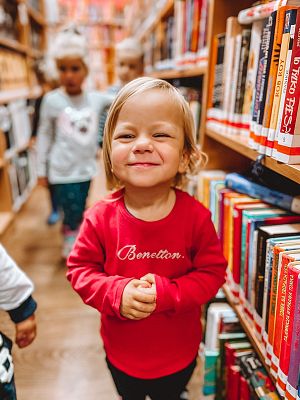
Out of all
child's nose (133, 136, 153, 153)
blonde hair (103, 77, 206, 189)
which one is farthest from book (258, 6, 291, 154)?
child's nose (133, 136, 153, 153)

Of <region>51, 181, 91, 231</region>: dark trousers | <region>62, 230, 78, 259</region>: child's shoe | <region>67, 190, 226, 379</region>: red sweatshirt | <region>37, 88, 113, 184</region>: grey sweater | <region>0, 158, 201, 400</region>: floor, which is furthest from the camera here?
<region>62, 230, 78, 259</region>: child's shoe

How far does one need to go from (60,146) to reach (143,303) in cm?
150

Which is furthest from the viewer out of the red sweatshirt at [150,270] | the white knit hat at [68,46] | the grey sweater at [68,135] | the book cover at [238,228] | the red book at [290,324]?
the grey sweater at [68,135]

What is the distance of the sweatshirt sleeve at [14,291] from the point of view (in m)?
0.87

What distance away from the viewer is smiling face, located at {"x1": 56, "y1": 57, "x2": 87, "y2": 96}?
1917mm

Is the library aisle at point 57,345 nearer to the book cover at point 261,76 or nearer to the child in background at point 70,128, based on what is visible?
the child in background at point 70,128

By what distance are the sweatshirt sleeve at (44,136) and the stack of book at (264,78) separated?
1.15 meters

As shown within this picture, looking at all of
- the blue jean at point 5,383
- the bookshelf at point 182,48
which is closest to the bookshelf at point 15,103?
the bookshelf at point 182,48

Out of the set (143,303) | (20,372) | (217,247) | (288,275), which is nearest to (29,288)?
(143,303)

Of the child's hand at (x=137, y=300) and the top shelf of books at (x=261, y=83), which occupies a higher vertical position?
the top shelf of books at (x=261, y=83)

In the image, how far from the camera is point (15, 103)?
3.13 meters

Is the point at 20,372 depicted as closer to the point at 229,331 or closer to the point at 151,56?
the point at 229,331

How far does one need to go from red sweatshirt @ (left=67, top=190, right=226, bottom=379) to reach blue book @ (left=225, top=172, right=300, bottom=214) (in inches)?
9.2

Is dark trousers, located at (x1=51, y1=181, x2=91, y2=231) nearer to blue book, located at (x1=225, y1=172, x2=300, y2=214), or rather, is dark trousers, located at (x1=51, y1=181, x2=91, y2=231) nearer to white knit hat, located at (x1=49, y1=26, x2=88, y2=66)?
white knit hat, located at (x1=49, y1=26, x2=88, y2=66)
